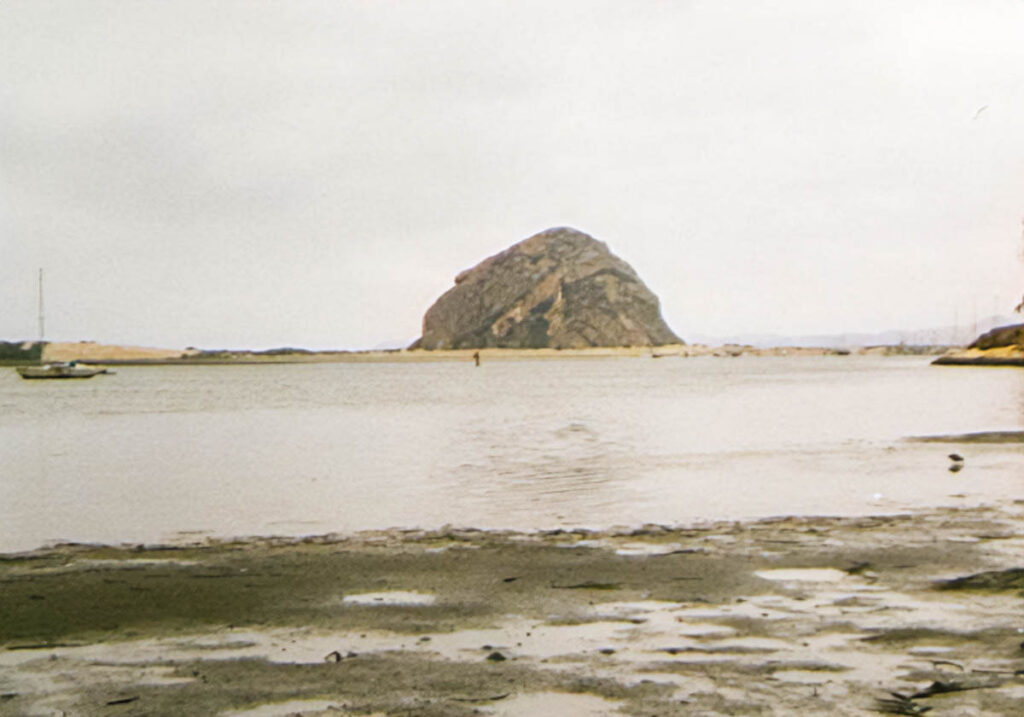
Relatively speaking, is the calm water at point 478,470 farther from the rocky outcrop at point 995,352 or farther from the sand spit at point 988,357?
the rocky outcrop at point 995,352

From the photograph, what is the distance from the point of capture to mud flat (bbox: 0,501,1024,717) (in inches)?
249

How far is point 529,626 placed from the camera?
26.9ft

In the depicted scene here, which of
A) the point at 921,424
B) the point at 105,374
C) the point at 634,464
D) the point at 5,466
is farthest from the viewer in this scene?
the point at 105,374

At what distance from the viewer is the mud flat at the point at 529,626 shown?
6.32 meters

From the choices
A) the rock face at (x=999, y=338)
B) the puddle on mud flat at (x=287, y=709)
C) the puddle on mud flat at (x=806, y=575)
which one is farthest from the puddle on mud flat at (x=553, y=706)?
the rock face at (x=999, y=338)

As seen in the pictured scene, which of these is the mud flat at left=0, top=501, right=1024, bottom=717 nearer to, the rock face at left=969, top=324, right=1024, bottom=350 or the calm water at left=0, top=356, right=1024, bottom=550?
the calm water at left=0, top=356, right=1024, bottom=550

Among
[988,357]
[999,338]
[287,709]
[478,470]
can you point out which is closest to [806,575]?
[287,709]

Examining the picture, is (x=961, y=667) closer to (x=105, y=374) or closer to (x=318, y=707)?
(x=318, y=707)

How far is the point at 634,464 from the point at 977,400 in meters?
36.7

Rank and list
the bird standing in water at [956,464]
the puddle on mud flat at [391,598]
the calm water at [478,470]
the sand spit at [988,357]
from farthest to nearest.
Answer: the sand spit at [988,357], the bird standing in water at [956,464], the calm water at [478,470], the puddle on mud flat at [391,598]

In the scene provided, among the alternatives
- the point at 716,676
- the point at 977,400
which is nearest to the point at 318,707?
the point at 716,676

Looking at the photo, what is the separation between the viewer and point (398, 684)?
661 centimetres

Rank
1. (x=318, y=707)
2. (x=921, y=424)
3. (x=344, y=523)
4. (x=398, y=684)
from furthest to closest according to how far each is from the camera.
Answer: (x=921, y=424), (x=344, y=523), (x=398, y=684), (x=318, y=707)

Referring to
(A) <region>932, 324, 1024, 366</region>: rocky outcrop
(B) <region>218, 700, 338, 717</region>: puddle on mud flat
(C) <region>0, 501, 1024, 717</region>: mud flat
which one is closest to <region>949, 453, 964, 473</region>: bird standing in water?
(C) <region>0, 501, 1024, 717</region>: mud flat
